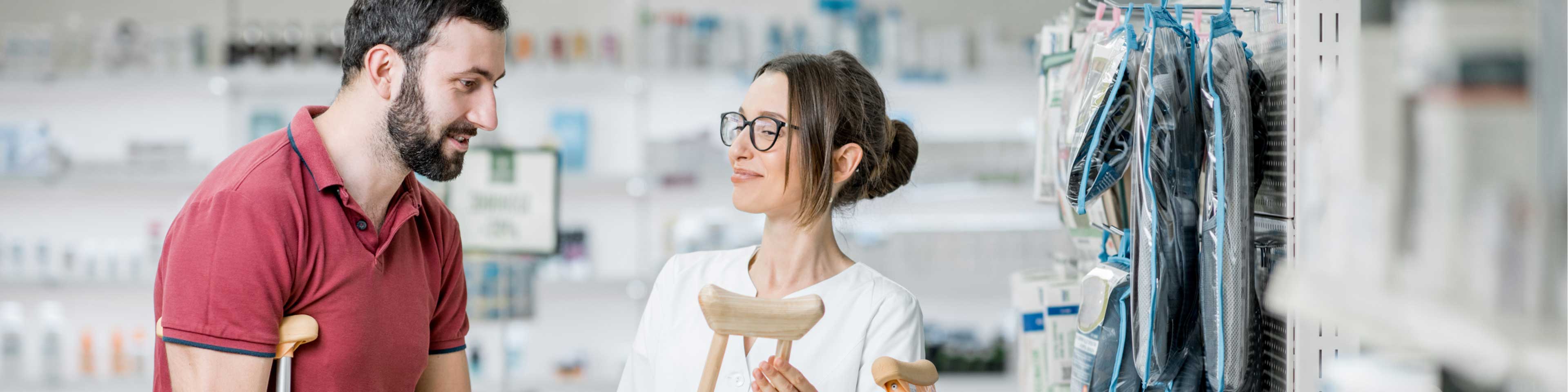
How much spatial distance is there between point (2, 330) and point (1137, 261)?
4306 millimetres

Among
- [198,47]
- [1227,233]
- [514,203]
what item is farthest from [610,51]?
[1227,233]

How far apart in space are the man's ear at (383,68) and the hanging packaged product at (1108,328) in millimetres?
1107

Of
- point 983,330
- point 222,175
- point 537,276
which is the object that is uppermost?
point 222,175

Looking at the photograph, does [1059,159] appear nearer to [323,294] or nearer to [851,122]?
[851,122]

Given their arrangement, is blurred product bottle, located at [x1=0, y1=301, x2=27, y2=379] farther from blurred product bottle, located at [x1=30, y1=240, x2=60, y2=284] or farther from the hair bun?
the hair bun

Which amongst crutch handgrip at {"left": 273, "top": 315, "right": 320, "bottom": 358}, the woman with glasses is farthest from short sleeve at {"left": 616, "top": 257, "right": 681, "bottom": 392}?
crutch handgrip at {"left": 273, "top": 315, "right": 320, "bottom": 358}

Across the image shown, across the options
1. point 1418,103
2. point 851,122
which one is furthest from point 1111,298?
point 1418,103

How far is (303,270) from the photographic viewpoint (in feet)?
4.56

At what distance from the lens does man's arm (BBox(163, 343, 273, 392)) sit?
1289 millimetres

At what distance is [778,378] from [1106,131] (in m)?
0.63

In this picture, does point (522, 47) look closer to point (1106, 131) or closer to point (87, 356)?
point (87, 356)

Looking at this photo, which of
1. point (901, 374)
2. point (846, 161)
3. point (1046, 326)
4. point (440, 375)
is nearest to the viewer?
point (901, 374)

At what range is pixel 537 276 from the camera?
3.95 meters

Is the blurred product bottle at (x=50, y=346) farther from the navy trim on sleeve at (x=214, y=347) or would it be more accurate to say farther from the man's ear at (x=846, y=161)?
the man's ear at (x=846, y=161)
